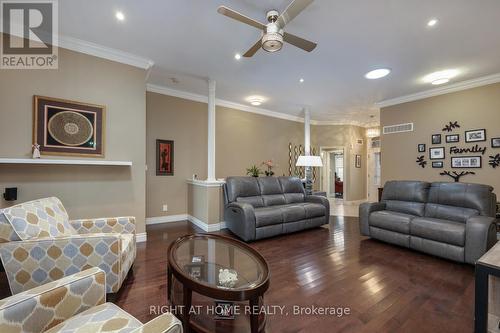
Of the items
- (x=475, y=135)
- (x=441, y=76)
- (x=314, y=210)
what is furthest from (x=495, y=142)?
(x=314, y=210)

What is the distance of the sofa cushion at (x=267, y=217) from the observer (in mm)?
3506

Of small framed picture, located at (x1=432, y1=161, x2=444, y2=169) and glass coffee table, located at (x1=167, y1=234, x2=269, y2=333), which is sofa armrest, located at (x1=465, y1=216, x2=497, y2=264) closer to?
small framed picture, located at (x1=432, y1=161, x2=444, y2=169)

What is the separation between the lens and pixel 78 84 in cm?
298

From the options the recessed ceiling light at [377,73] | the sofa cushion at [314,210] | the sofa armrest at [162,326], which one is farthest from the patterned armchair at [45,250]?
the recessed ceiling light at [377,73]

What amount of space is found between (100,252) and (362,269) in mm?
2754

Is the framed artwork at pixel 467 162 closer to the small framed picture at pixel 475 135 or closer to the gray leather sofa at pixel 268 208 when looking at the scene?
the small framed picture at pixel 475 135

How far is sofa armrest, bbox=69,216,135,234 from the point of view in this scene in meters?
2.39

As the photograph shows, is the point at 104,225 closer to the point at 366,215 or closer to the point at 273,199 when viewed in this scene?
the point at 273,199

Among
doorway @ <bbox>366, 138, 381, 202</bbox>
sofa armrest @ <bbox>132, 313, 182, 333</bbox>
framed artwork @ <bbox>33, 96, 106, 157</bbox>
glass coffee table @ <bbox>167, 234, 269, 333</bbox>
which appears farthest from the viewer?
doorway @ <bbox>366, 138, 381, 202</bbox>

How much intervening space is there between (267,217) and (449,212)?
2.61 meters

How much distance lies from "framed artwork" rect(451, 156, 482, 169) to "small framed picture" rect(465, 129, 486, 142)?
0.34 m

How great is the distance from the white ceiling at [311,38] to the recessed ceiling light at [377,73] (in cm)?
12

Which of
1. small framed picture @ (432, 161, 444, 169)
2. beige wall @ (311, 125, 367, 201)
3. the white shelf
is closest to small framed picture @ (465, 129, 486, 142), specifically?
small framed picture @ (432, 161, 444, 169)

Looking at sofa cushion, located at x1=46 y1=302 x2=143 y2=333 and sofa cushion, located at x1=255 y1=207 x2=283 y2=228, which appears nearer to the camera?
sofa cushion, located at x1=46 y1=302 x2=143 y2=333
